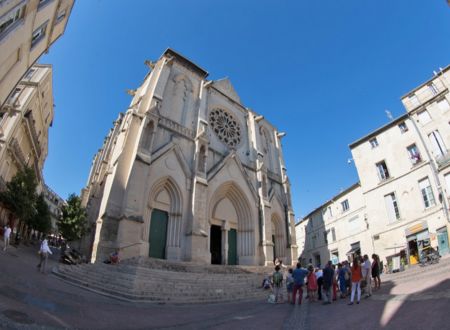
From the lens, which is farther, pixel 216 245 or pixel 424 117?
pixel 216 245

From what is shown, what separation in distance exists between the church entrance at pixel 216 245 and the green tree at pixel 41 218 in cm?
1337

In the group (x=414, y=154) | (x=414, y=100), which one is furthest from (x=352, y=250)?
(x=414, y=100)

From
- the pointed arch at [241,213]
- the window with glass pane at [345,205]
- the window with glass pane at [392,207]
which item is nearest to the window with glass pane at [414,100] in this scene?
the window with glass pane at [392,207]

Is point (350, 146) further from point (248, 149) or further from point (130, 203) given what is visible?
point (130, 203)

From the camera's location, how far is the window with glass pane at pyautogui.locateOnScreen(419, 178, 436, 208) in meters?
17.0

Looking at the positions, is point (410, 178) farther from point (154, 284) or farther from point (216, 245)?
point (154, 284)

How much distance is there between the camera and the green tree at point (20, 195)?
15953 mm

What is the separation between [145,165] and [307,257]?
23673 millimetres

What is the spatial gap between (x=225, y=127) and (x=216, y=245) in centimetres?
1015

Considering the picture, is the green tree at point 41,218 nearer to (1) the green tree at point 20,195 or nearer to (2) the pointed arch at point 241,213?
(1) the green tree at point 20,195

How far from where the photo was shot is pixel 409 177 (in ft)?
60.8

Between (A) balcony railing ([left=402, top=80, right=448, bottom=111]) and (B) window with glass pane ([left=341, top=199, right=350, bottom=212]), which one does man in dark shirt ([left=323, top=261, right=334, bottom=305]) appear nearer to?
(A) balcony railing ([left=402, top=80, right=448, bottom=111])

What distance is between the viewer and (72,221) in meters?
15.2

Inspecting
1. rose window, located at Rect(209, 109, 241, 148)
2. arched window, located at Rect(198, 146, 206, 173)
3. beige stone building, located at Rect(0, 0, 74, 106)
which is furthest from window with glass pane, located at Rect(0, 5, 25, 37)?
rose window, located at Rect(209, 109, 241, 148)
